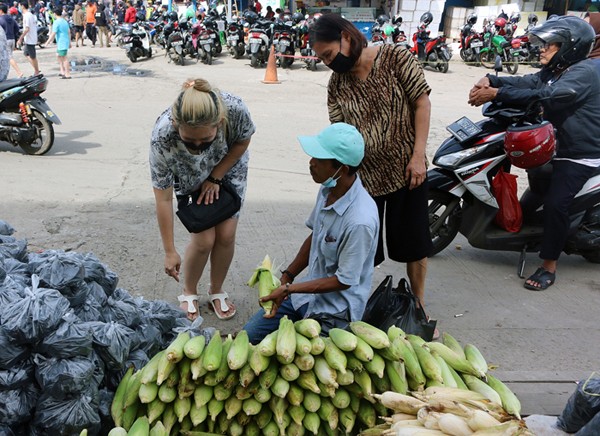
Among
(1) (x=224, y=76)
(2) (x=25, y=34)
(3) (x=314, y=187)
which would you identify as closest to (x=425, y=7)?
(1) (x=224, y=76)

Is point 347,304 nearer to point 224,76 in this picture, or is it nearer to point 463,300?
point 463,300

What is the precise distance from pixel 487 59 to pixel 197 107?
17.2 m

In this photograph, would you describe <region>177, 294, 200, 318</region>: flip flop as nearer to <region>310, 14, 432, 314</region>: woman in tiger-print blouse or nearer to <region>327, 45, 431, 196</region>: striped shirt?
<region>310, 14, 432, 314</region>: woman in tiger-print blouse

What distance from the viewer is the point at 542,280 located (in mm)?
4453

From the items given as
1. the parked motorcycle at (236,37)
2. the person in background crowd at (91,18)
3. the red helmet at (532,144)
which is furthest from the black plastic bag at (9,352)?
the person in background crowd at (91,18)

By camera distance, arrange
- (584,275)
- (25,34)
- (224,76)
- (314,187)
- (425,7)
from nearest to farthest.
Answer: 1. (584,275)
2. (314,187)
3. (25,34)
4. (224,76)
5. (425,7)

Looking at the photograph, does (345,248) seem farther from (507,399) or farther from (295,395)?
(507,399)

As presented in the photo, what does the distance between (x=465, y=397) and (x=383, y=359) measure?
14.6 inches

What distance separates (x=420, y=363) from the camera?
2.34 metres

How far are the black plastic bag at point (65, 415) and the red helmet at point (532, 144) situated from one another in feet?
10.5

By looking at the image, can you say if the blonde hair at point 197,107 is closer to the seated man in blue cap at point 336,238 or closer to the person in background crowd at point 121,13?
the seated man in blue cap at point 336,238

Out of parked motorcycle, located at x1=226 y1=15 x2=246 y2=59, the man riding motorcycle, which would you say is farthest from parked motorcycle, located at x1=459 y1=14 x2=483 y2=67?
the man riding motorcycle

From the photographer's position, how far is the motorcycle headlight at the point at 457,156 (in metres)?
4.43

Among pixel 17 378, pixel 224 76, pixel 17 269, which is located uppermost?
pixel 17 269
